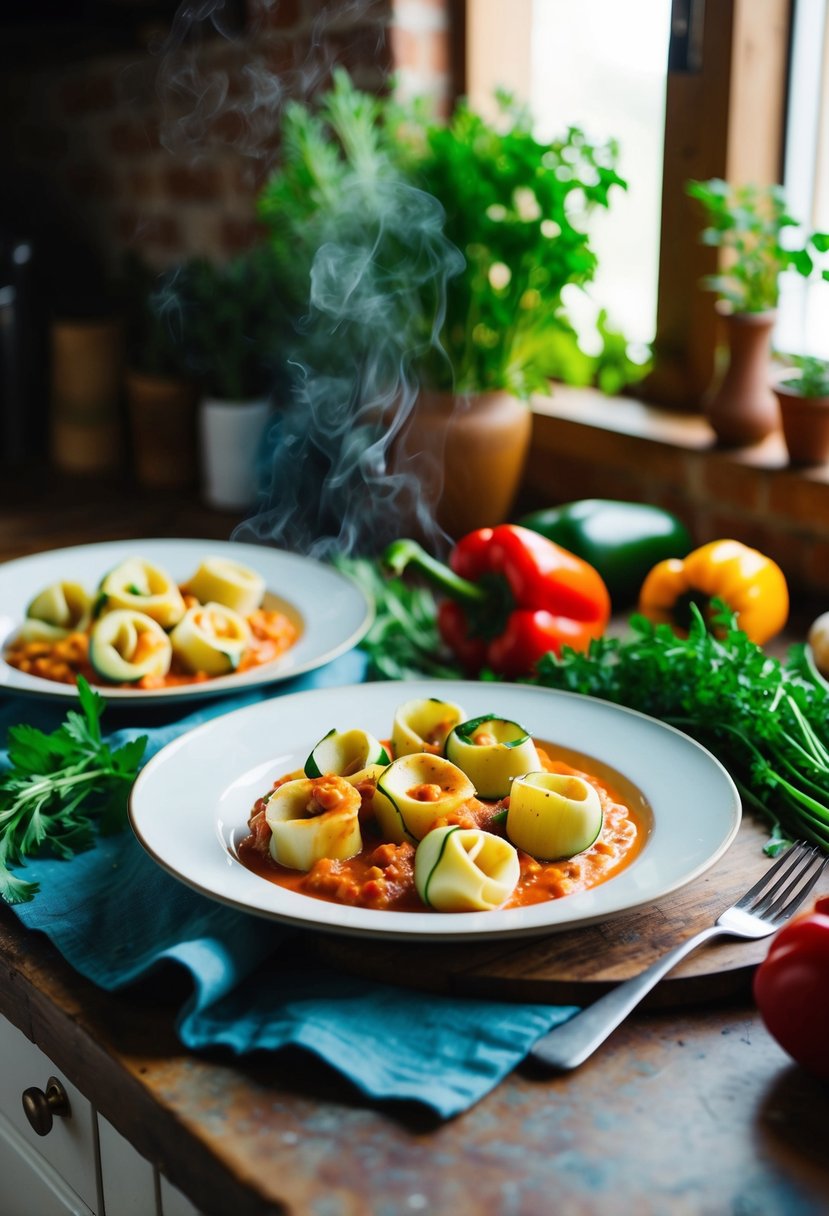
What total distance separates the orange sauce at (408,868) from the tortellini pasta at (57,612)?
0.54 meters

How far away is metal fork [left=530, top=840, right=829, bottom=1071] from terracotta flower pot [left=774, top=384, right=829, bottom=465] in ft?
2.53

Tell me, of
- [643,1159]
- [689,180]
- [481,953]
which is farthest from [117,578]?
[689,180]

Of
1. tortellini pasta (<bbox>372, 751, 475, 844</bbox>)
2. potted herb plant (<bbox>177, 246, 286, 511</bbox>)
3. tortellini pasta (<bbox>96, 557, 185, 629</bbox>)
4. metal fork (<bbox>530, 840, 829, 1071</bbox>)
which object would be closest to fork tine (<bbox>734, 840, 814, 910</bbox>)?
metal fork (<bbox>530, 840, 829, 1071</bbox>)

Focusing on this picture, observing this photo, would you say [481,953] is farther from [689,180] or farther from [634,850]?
[689,180]

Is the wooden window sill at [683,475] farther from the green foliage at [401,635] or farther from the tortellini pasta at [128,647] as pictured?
the tortellini pasta at [128,647]

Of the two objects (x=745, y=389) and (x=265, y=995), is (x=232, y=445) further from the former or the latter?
(x=265, y=995)

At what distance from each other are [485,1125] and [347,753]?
1.23ft

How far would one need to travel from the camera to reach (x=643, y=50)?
2035mm

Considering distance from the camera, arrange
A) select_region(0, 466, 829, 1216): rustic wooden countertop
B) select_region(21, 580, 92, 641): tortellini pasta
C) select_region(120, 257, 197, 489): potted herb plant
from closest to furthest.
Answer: select_region(0, 466, 829, 1216): rustic wooden countertop → select_region(21, 580, 92, 641): tortellini pasta → select_region(120, 257, 197, 489): potted herb plant

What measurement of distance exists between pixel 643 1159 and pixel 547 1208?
0.07 meters

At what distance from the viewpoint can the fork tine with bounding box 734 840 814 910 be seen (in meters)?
0.97

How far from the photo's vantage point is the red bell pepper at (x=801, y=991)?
783mm

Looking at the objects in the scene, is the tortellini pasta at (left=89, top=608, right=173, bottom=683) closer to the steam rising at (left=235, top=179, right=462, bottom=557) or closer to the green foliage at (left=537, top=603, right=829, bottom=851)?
the green foliage at (left=537, top=603, right=829, bottom=851)

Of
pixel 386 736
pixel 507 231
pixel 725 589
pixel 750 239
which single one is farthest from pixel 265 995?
pixel 750 239
